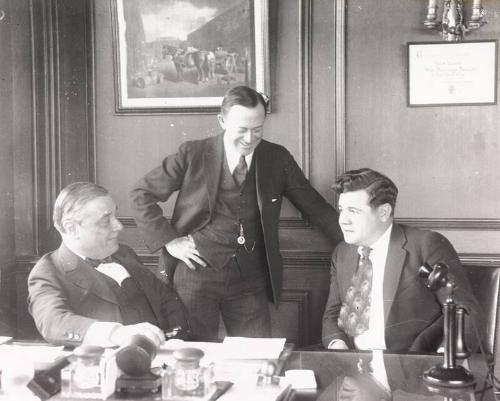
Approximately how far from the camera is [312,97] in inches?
157

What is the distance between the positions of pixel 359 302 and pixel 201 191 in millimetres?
951

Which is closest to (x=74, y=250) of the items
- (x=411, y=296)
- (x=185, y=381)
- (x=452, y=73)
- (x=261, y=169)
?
(x=185, y=381)

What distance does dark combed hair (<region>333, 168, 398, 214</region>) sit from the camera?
320cm

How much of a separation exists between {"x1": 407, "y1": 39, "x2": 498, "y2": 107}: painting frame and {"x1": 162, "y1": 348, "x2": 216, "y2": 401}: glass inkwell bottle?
7.78 ft

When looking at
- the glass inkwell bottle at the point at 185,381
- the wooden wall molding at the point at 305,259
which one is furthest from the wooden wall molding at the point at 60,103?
the glass inkwell bottle at the point at 185,381

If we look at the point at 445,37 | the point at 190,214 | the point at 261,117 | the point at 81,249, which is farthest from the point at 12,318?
the point at 445,37

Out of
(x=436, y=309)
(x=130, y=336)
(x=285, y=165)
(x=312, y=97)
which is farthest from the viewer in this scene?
(x=312, y=97)

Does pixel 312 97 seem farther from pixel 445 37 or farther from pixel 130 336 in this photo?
pixel 130 336

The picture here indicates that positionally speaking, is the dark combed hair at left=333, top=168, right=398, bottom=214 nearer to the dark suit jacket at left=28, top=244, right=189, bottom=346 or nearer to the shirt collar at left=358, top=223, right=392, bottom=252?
the shirt collar at left=358, top=223, right=392, bottom=252

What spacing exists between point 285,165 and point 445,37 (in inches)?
40.8

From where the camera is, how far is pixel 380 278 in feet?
10.4

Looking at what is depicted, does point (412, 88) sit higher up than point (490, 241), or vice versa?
point (412, 88)

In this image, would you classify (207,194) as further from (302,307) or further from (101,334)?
(101,334)

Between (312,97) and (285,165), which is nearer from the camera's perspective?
(285,165)
